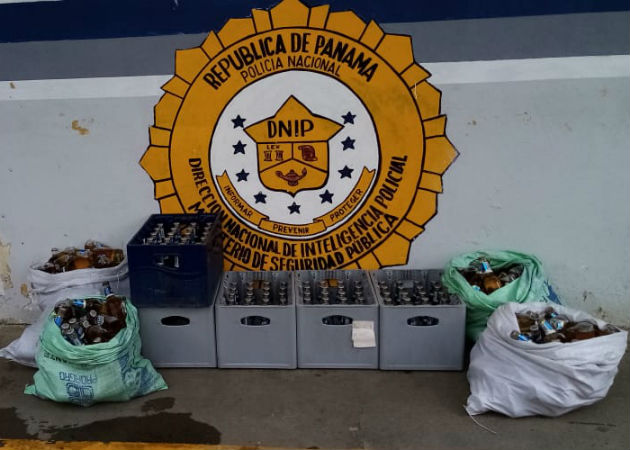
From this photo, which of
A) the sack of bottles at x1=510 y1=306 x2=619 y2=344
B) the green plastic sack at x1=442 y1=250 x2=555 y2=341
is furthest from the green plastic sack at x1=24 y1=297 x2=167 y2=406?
the sack of bottles at x1=510 y1=306 x2=619 y2=344

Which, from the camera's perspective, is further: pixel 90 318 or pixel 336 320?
pixel 336 320

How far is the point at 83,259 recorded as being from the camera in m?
3.77

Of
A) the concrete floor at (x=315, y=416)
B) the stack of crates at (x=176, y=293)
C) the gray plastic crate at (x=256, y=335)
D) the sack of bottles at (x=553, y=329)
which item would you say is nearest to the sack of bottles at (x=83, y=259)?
the stack of crates at (x=176, y=293)

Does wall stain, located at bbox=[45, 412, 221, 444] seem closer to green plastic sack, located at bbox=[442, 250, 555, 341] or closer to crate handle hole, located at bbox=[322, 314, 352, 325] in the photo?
crate handle hole, located at bbox=[322, 314, 352, 325]

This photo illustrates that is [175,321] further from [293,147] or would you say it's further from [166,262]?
[293,147]

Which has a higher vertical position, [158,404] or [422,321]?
[422,321]

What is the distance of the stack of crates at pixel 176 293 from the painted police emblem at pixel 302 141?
467mm

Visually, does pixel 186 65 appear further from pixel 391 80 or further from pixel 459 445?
pixel 459 445

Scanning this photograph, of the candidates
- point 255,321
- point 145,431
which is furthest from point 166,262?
point 145,431

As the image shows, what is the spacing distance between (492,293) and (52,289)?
8.97 feet

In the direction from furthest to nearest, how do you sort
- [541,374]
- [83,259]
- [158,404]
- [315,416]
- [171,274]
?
[83,259] → [171,274] → [158,404] → [315,416] → [541,374]

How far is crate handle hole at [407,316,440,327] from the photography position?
3.41 metres

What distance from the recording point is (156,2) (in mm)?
3662

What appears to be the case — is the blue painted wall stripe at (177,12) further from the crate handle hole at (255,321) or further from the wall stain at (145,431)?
the wall stain at (145,431)
